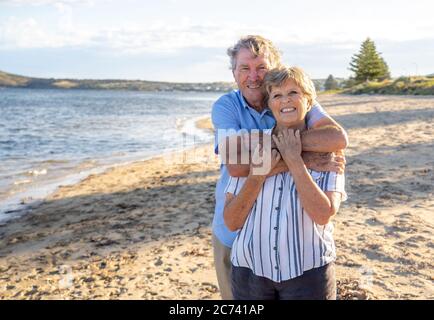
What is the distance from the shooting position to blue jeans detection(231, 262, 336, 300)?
7.83 ft

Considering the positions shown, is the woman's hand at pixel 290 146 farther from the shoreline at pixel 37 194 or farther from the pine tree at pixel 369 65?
the pine tree at pixel 369 65

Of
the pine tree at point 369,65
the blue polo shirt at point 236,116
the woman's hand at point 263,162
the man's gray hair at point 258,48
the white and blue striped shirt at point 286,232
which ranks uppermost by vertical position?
the pine tree at point 369,65

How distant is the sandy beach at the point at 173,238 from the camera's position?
4.96 meters

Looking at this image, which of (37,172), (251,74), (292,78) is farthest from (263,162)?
(37,172)

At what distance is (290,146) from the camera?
235cm

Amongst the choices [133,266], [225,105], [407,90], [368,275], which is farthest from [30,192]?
[407,90]

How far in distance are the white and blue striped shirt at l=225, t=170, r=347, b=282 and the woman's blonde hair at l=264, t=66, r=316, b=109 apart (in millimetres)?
422

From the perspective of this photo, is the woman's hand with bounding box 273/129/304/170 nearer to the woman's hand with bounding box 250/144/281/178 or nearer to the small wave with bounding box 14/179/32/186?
the woman's hand with bounding box 250/144/281/178

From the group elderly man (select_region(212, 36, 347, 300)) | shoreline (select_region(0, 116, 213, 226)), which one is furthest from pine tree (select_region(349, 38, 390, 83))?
elderly man (select_region(212, 36, 347, 300))

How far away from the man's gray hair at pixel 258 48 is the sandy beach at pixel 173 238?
8.79 ft

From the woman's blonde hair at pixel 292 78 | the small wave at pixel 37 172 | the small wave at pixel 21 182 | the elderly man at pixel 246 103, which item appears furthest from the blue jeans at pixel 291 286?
the small wave at pixel 37 172

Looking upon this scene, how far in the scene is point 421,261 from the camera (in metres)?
5.11

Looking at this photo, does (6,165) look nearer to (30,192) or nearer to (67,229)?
(30,192)
